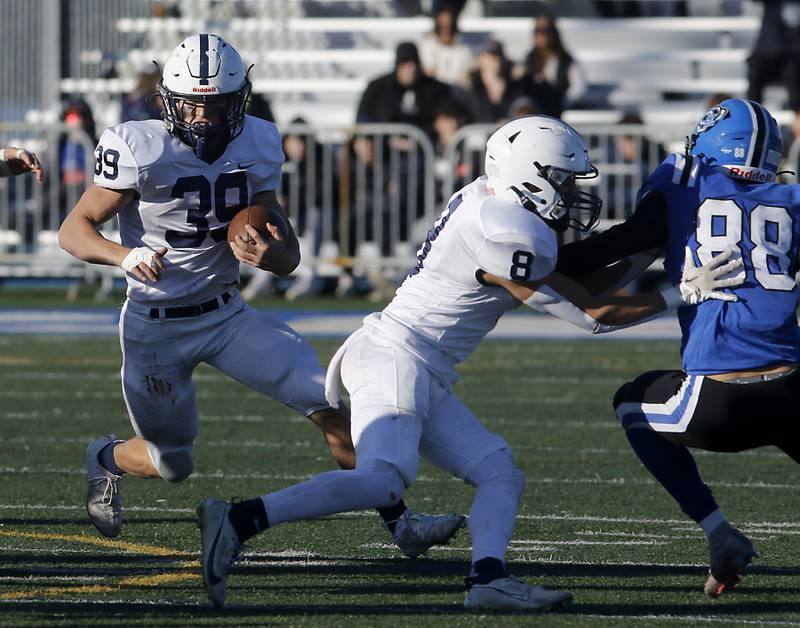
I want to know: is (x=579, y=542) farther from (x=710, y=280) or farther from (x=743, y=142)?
(x=743, y=142)

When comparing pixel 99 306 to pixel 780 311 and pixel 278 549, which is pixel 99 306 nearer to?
pixel 278 549

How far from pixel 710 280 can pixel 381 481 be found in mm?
1047

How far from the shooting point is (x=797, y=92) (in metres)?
14.8

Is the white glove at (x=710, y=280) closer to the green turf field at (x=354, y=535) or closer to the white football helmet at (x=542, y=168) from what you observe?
the white football helmet at (x=542, y=168)

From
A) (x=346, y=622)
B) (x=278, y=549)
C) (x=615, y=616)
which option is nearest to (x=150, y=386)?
(x=278, y=549)

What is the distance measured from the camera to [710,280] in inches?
178

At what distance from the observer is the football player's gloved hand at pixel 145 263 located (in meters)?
4.81

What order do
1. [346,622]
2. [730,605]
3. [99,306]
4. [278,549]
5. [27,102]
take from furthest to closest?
[27,102] < [99,306] < [278,549] < [730,605] < [346,622]

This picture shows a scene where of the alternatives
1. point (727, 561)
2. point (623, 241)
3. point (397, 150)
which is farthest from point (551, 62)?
point (727, 561)

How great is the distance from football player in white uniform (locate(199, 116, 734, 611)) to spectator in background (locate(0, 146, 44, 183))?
4.53 ft

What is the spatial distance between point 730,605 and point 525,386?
4.75 m

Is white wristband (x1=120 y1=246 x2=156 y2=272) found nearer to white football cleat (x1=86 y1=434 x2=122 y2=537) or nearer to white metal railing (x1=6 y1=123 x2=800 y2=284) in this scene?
white football cleat (x1=86 y1=434 x2=122 y2=537)

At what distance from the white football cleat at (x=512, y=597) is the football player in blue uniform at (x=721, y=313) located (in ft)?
1.60

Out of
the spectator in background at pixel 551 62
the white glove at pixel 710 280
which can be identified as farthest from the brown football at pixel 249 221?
the spectator in background at pixel 551 62
